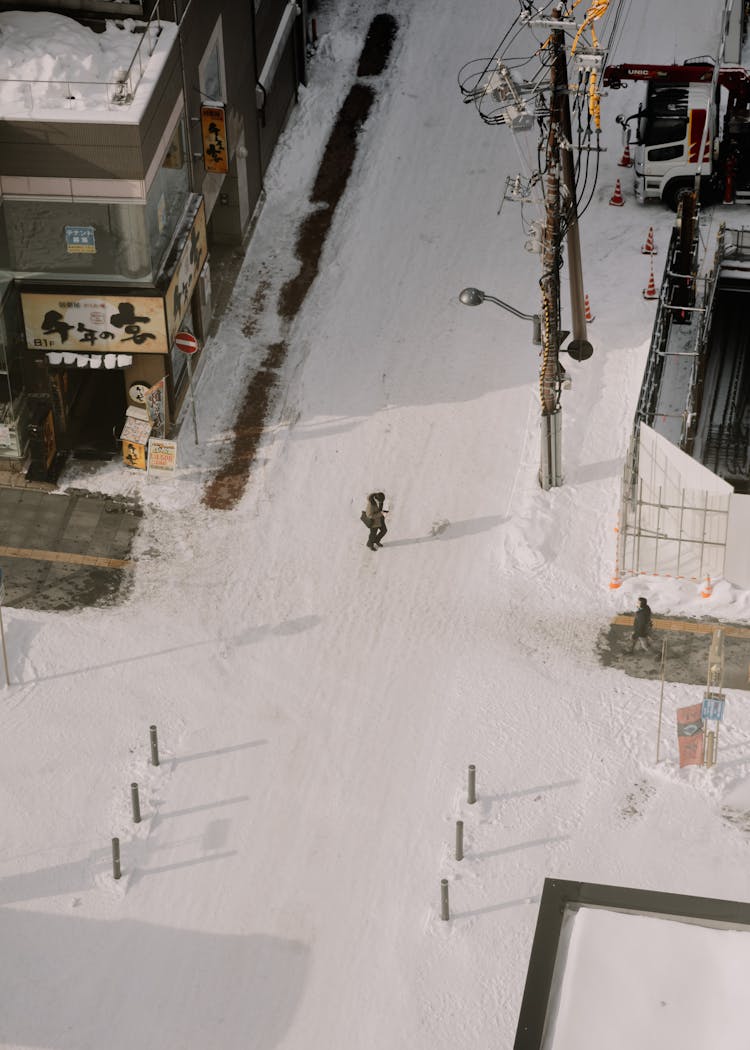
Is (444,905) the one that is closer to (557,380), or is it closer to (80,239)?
(557,380)

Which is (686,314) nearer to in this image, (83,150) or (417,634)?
(417,634)

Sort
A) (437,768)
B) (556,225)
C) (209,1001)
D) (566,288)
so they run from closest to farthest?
(209,1001)
(437,768)
(556,225)
(566,288)

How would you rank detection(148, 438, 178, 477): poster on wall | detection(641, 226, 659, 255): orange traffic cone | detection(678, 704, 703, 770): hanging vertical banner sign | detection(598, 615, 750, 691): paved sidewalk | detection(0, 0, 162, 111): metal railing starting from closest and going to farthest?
detection(678, 704, 703, 770): hanging vertical banner sign < detection(598, 615, 750, 691): paved sidewalk < detection(0, 0, 162, 111): metal railing < detection(148, 438, 178, 477): poster on wall < detection(641, 226, 659, 255): orange traffic cone

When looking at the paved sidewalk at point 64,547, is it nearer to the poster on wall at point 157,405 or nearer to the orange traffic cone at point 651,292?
the poster on wall at point 157,405

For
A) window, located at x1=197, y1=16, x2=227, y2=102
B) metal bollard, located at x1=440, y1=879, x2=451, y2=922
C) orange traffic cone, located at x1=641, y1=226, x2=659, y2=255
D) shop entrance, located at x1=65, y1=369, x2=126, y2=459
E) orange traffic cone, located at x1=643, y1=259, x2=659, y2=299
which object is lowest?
metal bollard, located at x1=440, y1=879, x2=451, y2=922

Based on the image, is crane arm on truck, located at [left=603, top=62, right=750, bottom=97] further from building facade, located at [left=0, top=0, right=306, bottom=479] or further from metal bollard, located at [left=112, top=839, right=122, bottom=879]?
metal bollard, located at [left=112, top=839, right=122, bottom=879]

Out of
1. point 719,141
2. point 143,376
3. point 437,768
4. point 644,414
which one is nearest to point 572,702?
point 437,768

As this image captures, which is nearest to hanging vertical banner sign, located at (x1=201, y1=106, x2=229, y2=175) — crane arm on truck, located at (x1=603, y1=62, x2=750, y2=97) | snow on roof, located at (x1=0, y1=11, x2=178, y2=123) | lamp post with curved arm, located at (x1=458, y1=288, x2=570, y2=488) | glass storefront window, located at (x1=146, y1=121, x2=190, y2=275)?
glass storefront window, located at (x1=146, y1=121, x2=190, y2=275)
